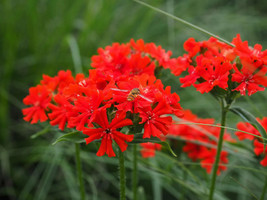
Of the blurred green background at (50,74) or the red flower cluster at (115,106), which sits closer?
the red flower cluster at (115,106)

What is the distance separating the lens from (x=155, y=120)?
656mm

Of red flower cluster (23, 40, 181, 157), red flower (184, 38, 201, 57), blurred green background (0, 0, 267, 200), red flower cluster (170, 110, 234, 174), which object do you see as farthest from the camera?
blurred green background (0, 0, 267, 200)

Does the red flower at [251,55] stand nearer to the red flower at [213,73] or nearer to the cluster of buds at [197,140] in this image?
the red flower at [213,73]

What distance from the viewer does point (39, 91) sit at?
889 mm

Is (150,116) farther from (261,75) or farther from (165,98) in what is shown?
(261,75)

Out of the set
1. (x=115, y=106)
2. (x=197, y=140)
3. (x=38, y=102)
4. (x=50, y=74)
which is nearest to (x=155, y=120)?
(x=115, y=106)

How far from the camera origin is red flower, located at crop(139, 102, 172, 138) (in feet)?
2.11

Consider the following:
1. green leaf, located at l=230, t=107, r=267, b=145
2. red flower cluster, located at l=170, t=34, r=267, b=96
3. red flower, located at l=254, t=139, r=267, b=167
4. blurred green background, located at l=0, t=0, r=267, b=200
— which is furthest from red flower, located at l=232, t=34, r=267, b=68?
blurred green background, located at l=0, t=0, r=267, b=200

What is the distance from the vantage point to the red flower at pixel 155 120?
2.11 ft

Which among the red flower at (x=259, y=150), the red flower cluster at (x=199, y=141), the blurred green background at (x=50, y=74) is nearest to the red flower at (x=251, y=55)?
the red flower at (x=259, y=150)

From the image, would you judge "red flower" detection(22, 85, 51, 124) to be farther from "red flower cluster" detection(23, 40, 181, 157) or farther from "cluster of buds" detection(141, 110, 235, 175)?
"cluster of buds" detection(141, 110, 235, 175)

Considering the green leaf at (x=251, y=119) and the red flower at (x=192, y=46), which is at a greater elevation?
the red flower at (x=192, y=46)

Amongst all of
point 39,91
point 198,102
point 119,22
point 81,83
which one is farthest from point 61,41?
point 81,83

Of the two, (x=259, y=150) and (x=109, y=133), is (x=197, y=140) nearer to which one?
(x=259, y=150)
